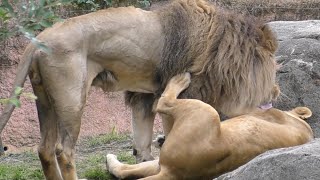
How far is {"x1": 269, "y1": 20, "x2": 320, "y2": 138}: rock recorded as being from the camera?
678cm

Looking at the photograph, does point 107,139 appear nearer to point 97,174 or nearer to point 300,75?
point 97,174

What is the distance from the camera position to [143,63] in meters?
6.21

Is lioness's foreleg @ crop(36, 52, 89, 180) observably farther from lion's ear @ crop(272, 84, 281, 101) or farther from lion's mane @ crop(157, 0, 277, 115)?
lion's ear @ crop(272, 84, 281, 101)

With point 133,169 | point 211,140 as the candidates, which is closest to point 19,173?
point 133,169

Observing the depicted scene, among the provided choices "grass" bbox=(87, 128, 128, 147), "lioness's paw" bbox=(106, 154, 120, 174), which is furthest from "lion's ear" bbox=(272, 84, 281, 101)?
"grass" bbox=(87, 128, 128, 147)

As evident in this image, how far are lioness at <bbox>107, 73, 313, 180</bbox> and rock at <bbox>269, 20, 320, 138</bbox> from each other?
116 centimetres

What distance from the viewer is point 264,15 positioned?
1100 cm

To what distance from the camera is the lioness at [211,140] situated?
16.6 feet

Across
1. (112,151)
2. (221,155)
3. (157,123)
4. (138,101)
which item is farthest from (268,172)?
(157,123)

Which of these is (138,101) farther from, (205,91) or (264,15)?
(264,15)

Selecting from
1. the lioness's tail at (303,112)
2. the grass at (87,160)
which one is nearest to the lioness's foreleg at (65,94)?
the grass at (87,160)

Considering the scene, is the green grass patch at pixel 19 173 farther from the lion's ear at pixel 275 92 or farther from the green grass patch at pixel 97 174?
the lion's ear at pixel 275 92

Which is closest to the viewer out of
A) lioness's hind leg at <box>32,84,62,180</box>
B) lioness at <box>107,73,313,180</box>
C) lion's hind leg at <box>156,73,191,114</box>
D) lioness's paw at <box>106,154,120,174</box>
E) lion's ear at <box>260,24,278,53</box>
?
lioness at <box>107,73,313,180</box>

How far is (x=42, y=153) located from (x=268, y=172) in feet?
7.88
